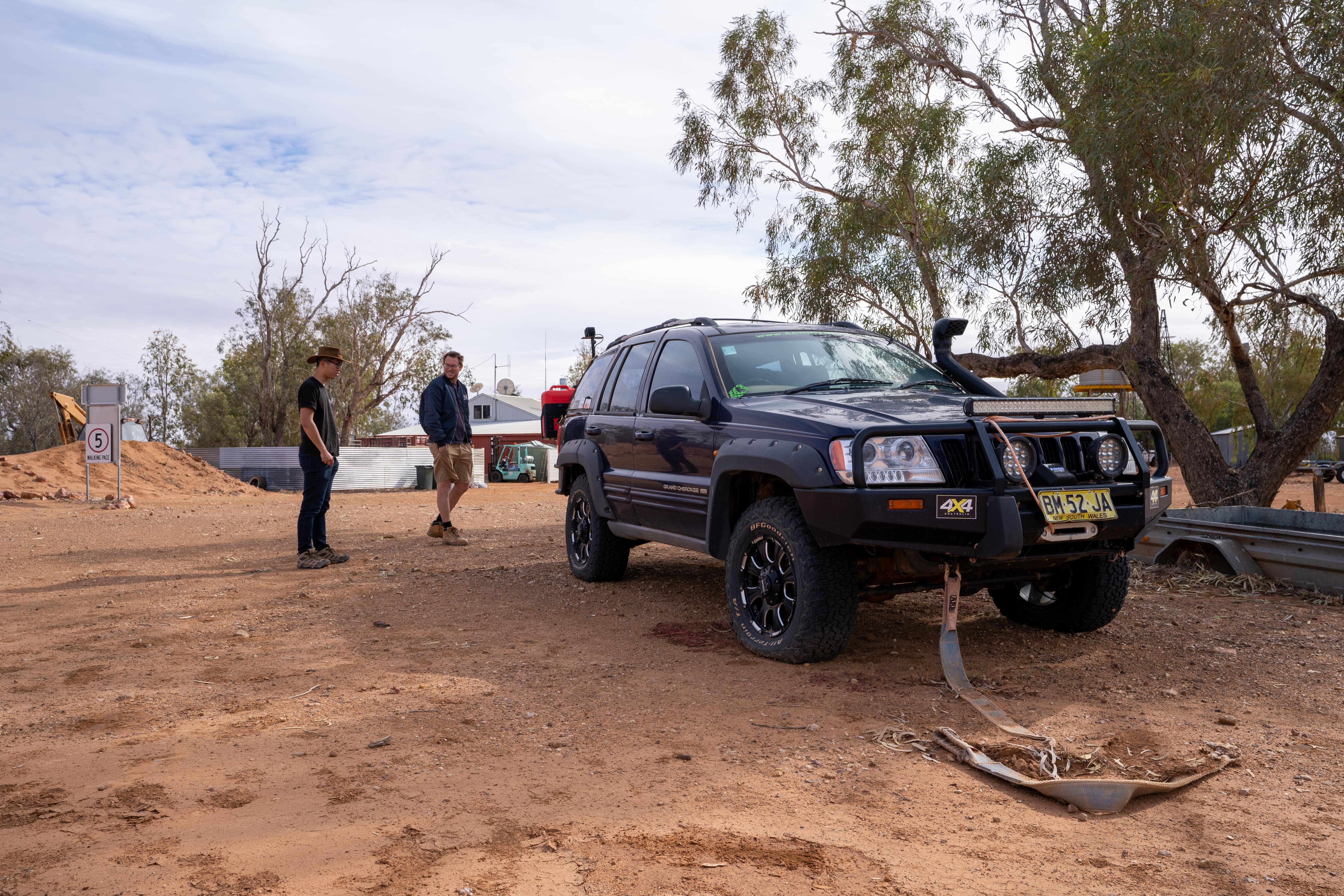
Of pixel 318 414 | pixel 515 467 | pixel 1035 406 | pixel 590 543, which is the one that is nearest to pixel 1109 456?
pixel 1035 406

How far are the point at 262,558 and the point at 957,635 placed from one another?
7.22 m

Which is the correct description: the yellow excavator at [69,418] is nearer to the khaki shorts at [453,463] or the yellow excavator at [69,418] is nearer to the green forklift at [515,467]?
the green forklift at [515,467]

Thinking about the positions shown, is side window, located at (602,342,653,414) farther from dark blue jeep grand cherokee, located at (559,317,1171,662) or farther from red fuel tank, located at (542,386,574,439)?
red fuel tank, located at (542,386,574,439)

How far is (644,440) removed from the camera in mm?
6480

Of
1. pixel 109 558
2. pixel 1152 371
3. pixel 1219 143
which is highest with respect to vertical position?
pixel 1219 143

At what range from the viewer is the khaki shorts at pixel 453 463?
400 inches

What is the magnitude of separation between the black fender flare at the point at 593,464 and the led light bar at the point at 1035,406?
120 inches

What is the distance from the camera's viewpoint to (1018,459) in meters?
4.56

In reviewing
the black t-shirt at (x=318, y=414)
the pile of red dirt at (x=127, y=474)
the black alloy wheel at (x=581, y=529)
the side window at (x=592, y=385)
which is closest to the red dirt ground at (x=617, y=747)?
the black alloy wheel at (x=581, y=529)

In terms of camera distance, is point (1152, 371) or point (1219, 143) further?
point (1152, 371)

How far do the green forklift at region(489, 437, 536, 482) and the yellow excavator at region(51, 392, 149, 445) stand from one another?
37.0 ft

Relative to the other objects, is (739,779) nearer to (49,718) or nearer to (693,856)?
(693,856)

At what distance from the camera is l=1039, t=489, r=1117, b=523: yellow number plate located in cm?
445

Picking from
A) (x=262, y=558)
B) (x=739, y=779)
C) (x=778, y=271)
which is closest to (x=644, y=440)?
(x=739, y=779)
